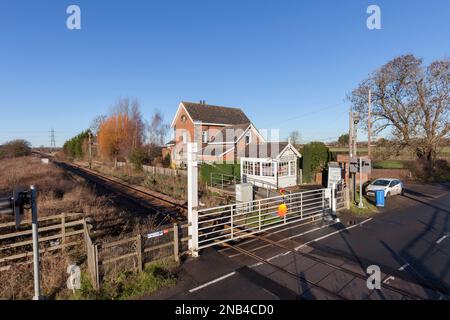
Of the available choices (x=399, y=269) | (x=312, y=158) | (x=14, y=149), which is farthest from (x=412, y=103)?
(x=14, y=149)

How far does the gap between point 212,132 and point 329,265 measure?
2880 cm

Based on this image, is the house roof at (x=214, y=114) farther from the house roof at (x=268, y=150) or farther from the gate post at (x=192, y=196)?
the gate post at (x=192, y=196)

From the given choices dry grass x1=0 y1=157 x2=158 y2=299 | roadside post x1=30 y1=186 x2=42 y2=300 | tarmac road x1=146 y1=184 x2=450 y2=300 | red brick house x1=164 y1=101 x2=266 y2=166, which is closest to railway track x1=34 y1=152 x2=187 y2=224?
dry grass x1=0 y1=157 x2=158 y2=299

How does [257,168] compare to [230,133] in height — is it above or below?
below

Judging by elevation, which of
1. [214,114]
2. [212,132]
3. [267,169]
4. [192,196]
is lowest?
[267,169]

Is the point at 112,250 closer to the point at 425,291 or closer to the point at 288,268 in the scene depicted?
the point at 288,268

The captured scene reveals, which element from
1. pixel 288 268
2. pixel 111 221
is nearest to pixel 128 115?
pixel 111 221

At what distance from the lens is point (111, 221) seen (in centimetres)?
1150

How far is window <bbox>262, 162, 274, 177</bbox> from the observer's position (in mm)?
21594

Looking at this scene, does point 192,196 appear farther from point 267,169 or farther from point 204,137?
point 204,137

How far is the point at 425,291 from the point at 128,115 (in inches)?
1684

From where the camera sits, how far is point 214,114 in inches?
1437

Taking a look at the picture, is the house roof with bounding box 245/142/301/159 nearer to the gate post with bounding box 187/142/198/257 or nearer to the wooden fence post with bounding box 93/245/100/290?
the gate post with bounding box 187/142/198/257

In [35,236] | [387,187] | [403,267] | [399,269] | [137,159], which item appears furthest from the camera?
[137,159]
